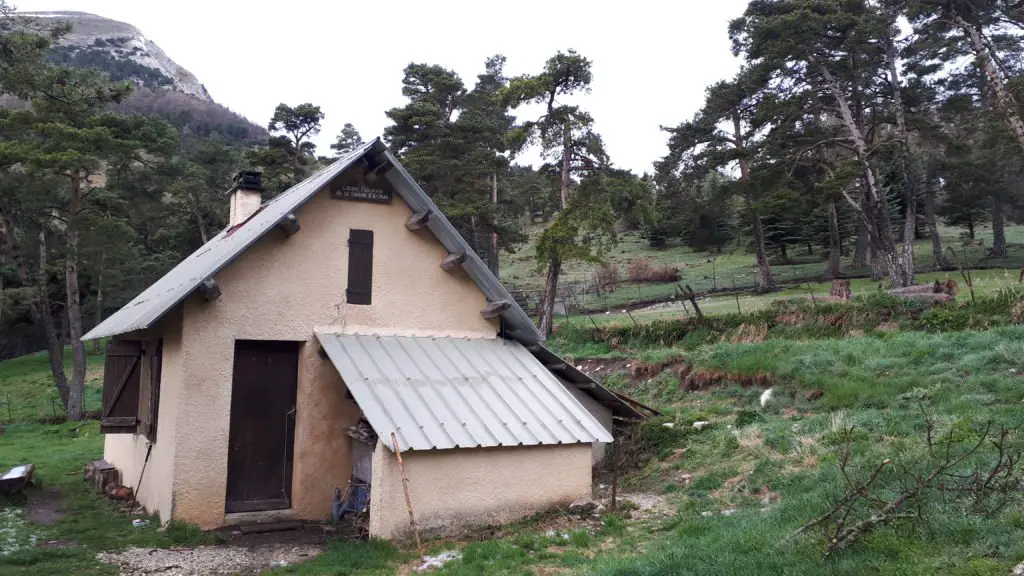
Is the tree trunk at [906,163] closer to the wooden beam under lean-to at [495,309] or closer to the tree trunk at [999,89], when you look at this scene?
the tree trunk at [999,89]

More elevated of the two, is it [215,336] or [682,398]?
[215,336]

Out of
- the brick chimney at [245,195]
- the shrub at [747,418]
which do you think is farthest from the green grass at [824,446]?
the brick chimney at [245,195]

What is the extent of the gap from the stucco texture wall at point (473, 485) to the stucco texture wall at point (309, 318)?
7.77 feet

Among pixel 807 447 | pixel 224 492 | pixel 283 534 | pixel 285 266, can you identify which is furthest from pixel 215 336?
pixel 807 447

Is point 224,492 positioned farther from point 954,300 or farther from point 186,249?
point 186,249

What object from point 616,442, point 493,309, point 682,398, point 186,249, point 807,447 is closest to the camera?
point 807,447

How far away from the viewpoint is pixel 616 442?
13.6 m

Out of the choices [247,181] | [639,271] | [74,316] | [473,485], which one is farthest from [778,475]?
[639,271]

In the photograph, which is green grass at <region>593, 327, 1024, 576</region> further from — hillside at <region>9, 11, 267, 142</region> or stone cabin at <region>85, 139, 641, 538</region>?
hillside at <region>9, 11, 267, 142</region>

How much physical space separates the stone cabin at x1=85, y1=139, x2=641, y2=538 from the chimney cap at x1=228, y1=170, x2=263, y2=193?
14.0 ft

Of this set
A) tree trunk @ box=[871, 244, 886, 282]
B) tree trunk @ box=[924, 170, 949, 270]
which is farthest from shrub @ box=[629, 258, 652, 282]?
tree trunk @ box=[924, 170, 949, 270]

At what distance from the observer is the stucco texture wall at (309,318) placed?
402 inches

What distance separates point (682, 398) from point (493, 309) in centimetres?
594

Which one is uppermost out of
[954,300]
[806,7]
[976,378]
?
[806,7]
